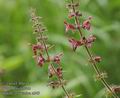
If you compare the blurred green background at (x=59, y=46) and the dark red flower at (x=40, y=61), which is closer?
the dark red flower at (x=40, y=61)

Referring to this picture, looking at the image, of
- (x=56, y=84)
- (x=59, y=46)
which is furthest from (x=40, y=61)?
(x=59, y=46)

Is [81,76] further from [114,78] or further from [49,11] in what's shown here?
[49,11]

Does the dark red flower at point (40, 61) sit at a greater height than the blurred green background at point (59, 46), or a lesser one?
lesser

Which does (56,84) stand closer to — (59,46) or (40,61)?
(40,61)

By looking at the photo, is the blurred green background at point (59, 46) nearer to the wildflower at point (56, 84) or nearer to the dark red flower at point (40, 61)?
the wildflower at point (56, 84)

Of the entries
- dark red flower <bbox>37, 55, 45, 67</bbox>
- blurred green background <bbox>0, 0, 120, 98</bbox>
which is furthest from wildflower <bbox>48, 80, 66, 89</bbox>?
blurred green background <bbox>0, 0, 120, 98</bbox>

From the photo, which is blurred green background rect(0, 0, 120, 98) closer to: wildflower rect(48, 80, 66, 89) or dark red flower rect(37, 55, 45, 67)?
wildflower rect(48, 80, 66, 89)

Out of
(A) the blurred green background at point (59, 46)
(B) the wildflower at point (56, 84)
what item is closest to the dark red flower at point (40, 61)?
(B) the wildflower at point (56, 84)

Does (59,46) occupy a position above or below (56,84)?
above
